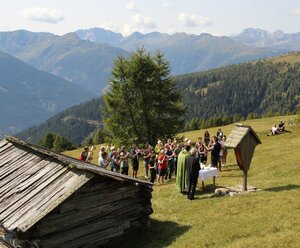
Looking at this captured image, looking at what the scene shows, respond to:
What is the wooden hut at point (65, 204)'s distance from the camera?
1405 centimetres

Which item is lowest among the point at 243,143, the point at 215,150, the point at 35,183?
the point at 215,150

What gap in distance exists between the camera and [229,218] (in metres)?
16.5

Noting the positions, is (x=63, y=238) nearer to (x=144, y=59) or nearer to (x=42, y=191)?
(x=42, y=191)

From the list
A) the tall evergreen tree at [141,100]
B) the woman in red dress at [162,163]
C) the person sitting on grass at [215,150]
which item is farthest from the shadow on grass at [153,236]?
the tall evergreen tree at [141,100]

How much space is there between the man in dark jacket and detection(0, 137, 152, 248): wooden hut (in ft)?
9.62

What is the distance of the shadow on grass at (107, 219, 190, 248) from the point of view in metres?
15.6

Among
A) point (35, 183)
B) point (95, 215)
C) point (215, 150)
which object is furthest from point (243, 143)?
point (35, 183)

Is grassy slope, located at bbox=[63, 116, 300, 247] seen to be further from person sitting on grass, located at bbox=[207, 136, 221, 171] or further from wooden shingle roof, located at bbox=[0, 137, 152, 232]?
person sitting on grass, located at bbox=[207, 136, 221, 171]

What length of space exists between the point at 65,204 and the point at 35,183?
187 cm

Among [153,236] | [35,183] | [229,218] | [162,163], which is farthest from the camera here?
[162,163]

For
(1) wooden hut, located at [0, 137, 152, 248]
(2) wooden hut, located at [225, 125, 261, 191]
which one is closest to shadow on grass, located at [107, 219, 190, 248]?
(1) wooden hut, located at [0, 137, 152, 248]

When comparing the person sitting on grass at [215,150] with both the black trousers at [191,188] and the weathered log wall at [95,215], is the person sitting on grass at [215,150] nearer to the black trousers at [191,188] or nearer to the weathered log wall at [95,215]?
the black trousers at [191,188]

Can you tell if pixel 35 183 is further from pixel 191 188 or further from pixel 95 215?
pixel 191 188

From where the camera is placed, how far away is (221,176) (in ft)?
85.6
